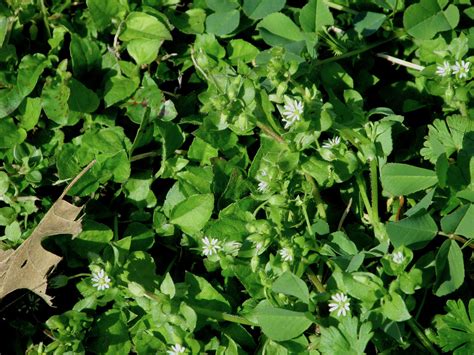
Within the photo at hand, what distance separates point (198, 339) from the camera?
9.05ft

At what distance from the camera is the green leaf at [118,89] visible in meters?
3.12

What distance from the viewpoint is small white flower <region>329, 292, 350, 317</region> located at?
8.20 feet

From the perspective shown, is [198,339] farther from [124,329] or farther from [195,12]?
[195,12]

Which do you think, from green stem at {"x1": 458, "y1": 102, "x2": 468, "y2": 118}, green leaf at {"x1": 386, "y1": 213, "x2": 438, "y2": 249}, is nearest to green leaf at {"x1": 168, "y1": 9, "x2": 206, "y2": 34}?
green stem at {"x1": 458, "y1": 102, "x2": 468, "y2": 118}

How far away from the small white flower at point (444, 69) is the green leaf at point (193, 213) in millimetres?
946

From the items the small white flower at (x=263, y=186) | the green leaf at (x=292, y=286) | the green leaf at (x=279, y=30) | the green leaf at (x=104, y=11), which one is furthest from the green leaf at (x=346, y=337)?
the green leaf at (x=104, y=11)

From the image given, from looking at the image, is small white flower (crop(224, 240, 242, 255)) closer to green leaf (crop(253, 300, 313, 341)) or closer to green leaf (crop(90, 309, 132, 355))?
green leaf (crop(253, 300, 313, 341))

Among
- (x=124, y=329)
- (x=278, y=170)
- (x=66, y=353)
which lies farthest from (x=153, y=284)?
(x=278, y=170)

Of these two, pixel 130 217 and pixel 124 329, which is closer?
pixel 124 329

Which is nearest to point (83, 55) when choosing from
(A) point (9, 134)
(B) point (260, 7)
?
(A) point (9, 134)

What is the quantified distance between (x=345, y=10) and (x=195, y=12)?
24.9 inches

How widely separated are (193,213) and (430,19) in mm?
1220

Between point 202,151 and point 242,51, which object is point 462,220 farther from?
point 242,51

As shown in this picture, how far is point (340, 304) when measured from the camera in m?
2.51
